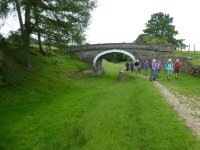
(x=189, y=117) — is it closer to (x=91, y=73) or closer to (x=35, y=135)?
(x=35, y=135)

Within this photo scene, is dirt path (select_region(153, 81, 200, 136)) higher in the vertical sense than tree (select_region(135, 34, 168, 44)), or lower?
lower

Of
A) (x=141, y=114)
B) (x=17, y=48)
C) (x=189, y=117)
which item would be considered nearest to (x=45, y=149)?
(x=141, y=114)

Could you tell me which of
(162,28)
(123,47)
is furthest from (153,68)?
(162,28)

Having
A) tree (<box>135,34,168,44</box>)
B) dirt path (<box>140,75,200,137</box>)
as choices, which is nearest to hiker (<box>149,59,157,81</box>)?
dirt path (<box>140,75,200,137</box>)

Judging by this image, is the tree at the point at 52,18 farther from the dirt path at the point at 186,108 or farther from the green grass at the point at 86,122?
the dirt path at the point at 186,108

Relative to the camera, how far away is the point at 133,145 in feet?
32.3

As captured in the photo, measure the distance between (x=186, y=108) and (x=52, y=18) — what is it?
46.3ft

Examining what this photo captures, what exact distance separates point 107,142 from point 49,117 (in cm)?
573

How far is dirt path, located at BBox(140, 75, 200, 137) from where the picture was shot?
418 inches

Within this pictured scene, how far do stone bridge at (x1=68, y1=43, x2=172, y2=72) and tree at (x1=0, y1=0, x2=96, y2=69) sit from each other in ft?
53.2

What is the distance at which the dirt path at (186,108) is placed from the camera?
1061 centimetres

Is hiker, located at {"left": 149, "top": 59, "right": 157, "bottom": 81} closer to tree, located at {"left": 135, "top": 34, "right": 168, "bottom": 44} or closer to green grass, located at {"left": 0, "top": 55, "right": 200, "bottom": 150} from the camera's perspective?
green grass, located at {"left": 0, "top": 55, "right": 200, "bottom": 150}

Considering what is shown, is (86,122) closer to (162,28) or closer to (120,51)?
(120,51)

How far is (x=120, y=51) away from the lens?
4406 centimetres
